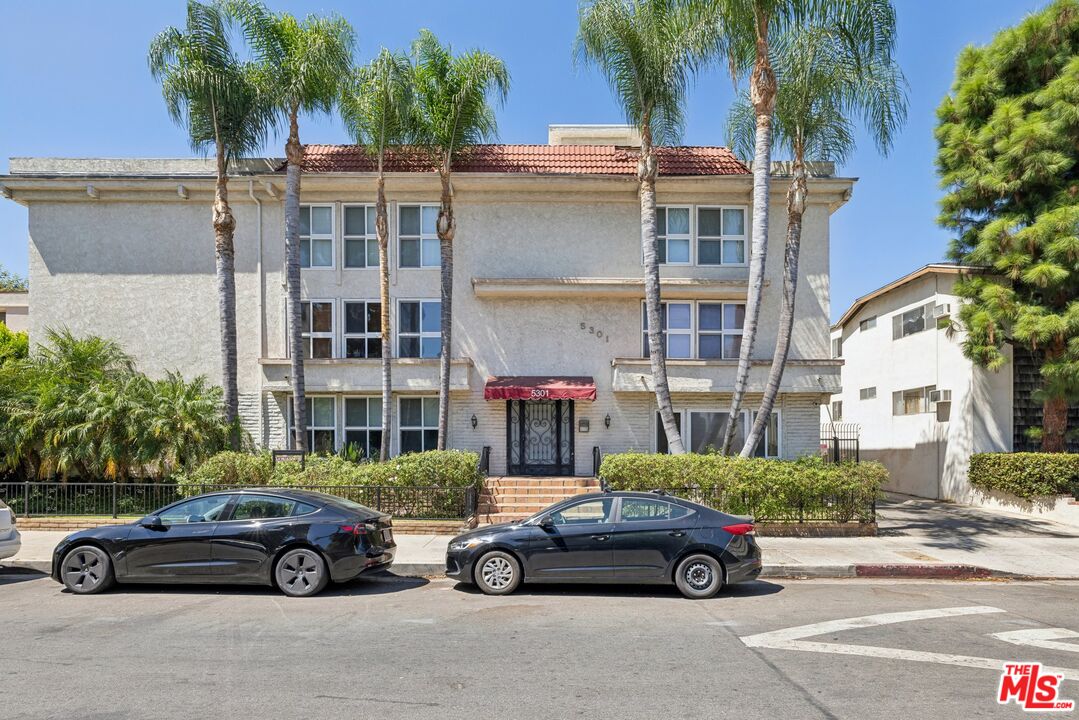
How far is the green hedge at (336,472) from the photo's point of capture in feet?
47.2

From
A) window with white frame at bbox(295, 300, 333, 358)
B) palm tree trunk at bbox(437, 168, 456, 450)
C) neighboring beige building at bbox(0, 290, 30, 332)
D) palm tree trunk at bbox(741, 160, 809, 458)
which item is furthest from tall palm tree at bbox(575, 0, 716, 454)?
neighboring beige building at bbox(0, 290, 30, 332)

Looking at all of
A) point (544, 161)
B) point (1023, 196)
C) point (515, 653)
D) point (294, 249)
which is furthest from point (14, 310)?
point (1023, 196)

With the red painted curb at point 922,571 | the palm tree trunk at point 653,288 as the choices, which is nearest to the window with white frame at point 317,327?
the palm tree trunk at point 653,288

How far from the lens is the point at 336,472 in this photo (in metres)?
14.6

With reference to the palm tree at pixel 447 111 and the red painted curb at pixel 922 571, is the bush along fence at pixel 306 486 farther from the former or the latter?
the red painted curb at pixel 922 571

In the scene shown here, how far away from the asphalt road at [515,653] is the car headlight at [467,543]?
599mm

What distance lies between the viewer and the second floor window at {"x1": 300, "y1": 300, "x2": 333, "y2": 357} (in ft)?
62.0

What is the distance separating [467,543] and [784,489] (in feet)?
23.1

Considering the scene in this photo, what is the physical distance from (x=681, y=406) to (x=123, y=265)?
49.4 feet

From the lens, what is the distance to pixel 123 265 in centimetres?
1906

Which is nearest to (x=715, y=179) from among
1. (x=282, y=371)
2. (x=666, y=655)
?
(x=282, y=371)

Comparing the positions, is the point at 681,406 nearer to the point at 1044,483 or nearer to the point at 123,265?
the point at 1044,483

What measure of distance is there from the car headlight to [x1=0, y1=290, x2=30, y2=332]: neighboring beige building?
3054cm

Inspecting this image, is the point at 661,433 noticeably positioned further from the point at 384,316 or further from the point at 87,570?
the point at 87,570
